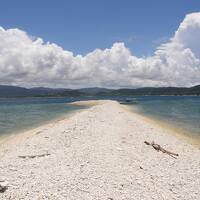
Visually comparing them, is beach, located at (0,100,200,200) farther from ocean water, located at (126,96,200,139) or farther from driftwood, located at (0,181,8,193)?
ocean water, located at (126,96,200,139)

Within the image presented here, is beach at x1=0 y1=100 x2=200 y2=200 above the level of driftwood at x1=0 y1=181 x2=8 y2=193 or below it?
below

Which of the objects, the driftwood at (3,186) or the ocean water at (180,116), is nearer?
the driftwood at (3,186)

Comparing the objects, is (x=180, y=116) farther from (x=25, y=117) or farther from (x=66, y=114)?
(x=25, y=117)

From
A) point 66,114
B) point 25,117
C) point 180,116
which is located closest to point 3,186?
point 25,117

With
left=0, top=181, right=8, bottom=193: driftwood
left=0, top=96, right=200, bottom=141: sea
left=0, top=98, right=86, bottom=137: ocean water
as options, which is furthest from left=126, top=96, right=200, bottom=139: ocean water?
left=0, top=181, right=8, bottom=193: driftwood

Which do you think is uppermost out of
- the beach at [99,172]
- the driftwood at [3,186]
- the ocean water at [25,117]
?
the driftwood at [3,186]

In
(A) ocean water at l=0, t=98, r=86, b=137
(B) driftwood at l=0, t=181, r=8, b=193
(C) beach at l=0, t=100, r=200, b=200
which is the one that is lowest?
(A) ocean water at l=0, t=98, r=86, b=137

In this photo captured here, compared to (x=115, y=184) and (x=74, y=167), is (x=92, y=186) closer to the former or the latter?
(x=115, y=184)

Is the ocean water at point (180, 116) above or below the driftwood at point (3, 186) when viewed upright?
below

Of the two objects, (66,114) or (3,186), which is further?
(66,114)

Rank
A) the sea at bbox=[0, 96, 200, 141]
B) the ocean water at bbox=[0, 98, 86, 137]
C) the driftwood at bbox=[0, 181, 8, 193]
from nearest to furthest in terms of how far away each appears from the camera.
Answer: the driftwood at bbox=[0, 181, 8, 193]
the sea at bbox=[0, 96, 200, 141]
the ocean water at bbox=[0, 98, 86, 137]

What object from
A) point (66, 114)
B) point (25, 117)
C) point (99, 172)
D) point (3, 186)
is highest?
point (3, 186)

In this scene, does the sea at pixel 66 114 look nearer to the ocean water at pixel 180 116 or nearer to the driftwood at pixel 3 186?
the ocean water at pixel 180 116

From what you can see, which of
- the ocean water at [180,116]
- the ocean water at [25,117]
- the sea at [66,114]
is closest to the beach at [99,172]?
the ocean water at [180,116]
